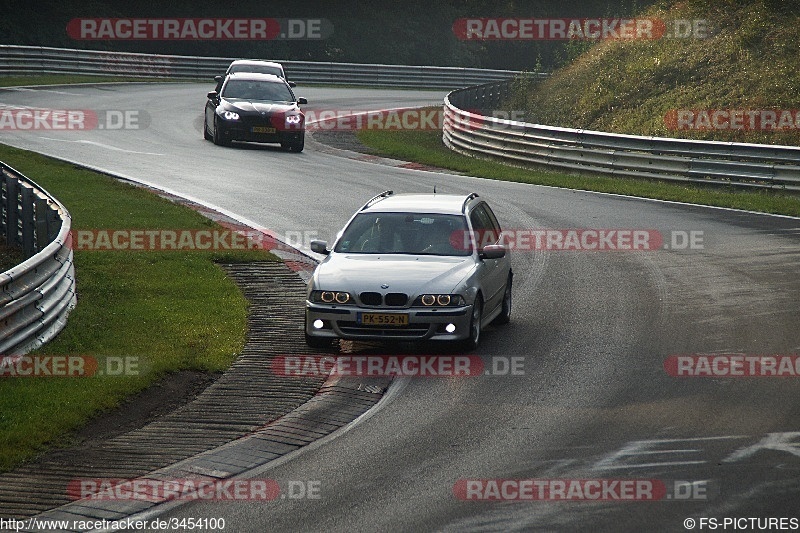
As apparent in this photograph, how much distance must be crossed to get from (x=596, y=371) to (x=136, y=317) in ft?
→ 16.1

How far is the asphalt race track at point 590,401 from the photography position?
785 cm

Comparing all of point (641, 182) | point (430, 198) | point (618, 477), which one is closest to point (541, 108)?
point (641, 182)

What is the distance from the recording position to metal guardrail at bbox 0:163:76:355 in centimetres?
1112

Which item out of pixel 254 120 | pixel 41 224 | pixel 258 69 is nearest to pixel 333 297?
pixel 41 224

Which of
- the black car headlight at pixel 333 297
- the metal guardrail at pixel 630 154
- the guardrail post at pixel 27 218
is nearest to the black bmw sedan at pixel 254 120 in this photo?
the metal guardrail at pixel 630 154

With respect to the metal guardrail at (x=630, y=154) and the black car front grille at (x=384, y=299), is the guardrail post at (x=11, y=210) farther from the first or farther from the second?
the metal guardrail at (x=630, y=154)

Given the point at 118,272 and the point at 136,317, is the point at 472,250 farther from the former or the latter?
the point at 118,272

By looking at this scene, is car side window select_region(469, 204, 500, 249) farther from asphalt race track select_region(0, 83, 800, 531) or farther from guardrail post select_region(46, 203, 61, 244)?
guardrail post select_region(46, 203, 61, 244)

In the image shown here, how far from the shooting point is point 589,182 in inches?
1017

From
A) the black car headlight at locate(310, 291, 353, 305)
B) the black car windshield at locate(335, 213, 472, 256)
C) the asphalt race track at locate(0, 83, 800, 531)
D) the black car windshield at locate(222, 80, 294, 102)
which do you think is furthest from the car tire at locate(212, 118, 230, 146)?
the black car headlight at locate(310, 291, 353, 305)

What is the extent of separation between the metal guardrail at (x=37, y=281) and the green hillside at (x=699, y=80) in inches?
745

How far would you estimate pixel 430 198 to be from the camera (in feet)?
46.6

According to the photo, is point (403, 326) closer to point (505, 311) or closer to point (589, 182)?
point (505, 311)

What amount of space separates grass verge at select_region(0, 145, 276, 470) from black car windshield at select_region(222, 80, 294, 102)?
32.4ft
